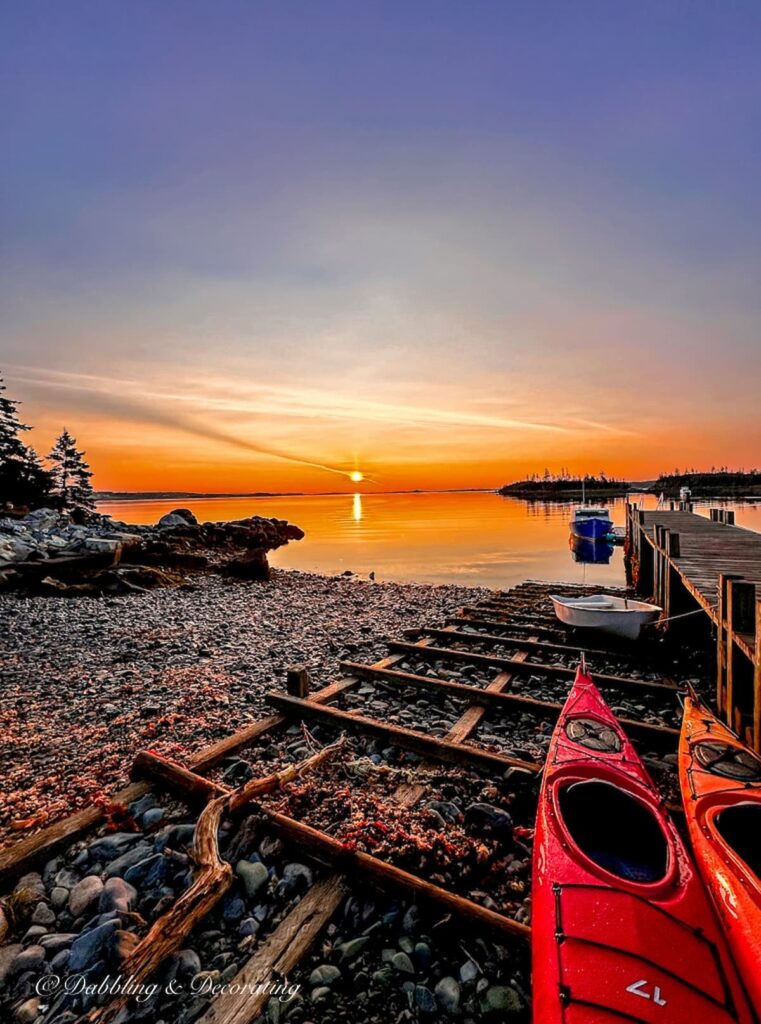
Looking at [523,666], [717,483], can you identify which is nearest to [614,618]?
[523,666]

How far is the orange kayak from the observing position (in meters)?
2.71

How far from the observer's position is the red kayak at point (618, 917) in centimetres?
230

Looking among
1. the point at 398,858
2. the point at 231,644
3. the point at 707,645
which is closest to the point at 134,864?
the point at 398,858

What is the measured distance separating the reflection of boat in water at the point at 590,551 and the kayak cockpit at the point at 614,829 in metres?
30.7

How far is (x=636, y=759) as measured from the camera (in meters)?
4.40

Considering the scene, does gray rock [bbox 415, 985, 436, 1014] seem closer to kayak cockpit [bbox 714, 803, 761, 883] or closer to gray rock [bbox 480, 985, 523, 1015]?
gray rock [bbox 480, 985, 523, 1015]

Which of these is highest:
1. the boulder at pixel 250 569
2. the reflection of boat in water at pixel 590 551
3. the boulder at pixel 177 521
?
the boulder at pixel 177 521

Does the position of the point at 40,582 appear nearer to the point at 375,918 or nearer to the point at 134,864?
the point at 134,864

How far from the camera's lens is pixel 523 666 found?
8.44 metres

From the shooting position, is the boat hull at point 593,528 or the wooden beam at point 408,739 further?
the boat hull at point 593,528

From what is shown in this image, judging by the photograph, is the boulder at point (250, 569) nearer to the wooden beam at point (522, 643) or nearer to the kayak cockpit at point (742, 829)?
the wooden beam at point (522, 643)

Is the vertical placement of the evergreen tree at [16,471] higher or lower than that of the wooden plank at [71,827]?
higher

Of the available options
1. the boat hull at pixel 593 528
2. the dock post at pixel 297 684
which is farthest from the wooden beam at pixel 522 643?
the boat hull at pixel 593 528

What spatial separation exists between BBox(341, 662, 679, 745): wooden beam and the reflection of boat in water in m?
27.5
